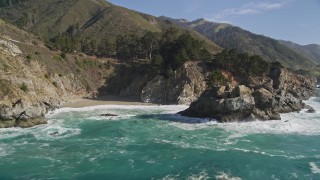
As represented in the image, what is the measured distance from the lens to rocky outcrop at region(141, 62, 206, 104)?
357 ft

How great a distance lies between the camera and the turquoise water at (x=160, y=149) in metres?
44.6

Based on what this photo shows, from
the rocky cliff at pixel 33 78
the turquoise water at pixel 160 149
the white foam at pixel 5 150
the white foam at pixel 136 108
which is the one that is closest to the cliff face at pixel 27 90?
the rocky cliff at pixel 33 78

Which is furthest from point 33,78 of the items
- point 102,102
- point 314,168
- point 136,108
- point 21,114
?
point 314,168

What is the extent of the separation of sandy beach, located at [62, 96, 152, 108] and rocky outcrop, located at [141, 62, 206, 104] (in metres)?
4.17

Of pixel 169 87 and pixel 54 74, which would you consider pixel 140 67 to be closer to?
pixel 169 87

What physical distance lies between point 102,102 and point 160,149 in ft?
182

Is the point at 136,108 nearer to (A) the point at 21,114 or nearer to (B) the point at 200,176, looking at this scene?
(A) the point at 21,114

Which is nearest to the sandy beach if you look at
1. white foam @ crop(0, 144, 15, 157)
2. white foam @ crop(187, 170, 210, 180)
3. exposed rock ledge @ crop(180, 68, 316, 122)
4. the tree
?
exposed rock ledge @ crop(180, 68, 316, 122)

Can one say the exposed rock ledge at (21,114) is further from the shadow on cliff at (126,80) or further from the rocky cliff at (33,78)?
the shadow on cliff at (126,80)

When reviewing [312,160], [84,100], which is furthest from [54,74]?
[312,160]

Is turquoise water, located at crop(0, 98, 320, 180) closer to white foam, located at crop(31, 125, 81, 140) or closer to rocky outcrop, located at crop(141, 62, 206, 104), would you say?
white foam, located at crop(31, 125, 81, 140)

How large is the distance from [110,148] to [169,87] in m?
57.3

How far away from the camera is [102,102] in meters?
108

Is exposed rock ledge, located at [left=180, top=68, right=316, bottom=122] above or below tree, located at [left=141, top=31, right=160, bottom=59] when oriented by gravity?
below
